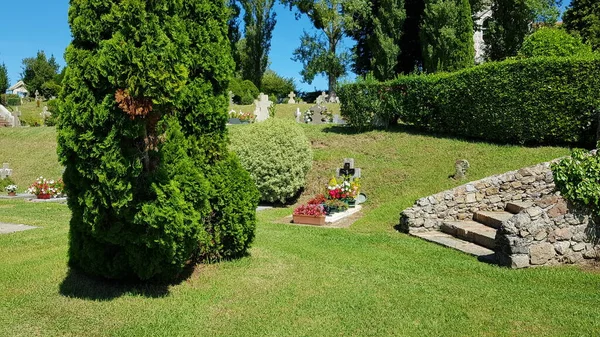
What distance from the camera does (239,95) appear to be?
1388 inches

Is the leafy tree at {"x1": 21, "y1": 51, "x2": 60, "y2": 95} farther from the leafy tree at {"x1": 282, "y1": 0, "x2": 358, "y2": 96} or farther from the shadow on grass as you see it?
the shadow on grass

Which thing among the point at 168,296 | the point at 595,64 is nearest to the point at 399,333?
the point at 168,296

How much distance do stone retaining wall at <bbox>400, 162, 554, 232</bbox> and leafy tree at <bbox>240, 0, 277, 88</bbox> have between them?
33210 mm

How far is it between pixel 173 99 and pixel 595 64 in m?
12.7

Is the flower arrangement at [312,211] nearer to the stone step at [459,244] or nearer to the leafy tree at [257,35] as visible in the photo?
the stone step at [459,244]

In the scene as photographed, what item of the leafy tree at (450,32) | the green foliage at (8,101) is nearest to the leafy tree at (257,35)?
the leafy tree at (450,32)

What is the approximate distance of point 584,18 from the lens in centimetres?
2981

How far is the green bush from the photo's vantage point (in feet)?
46.6

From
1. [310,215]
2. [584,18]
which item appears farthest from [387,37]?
[310,215]

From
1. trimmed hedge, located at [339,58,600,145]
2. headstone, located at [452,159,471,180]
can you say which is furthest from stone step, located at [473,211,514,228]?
trimmed hedge, located at [339,58,600,145]

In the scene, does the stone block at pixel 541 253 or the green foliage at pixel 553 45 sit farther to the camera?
the green foliage at pixel 553 45

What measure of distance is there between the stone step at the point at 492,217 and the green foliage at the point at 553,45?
7738 millimetres

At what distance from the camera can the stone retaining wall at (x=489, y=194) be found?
10.2m

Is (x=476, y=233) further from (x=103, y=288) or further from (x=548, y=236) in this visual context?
(x=103, y=288)
